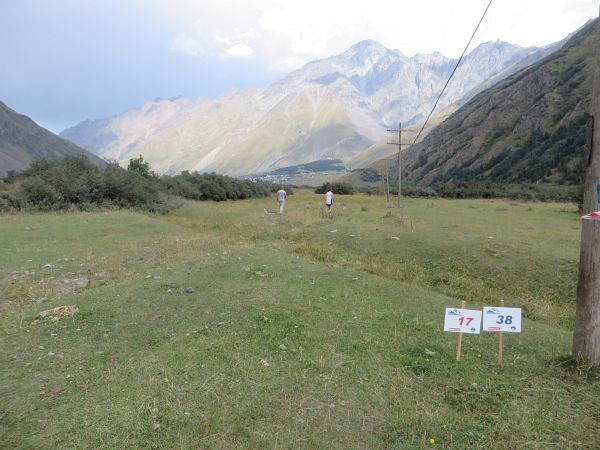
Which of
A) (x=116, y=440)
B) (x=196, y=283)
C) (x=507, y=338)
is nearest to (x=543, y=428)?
(x=507, y=338)

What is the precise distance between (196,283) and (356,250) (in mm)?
10477

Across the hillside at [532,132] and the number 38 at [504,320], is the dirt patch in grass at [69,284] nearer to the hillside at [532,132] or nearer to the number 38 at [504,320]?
the number 38 at [504,320]

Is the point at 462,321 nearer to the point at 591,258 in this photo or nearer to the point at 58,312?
the point at 591,258

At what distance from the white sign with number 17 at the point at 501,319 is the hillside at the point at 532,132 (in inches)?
5572

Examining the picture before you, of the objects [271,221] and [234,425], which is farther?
[271,221]

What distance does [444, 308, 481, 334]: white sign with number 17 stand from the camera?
7961mm

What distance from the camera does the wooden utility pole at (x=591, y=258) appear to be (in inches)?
288

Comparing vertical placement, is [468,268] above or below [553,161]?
below

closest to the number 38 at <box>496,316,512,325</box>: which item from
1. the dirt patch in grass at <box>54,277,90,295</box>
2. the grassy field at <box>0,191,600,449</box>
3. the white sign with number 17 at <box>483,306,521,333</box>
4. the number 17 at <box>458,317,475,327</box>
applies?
the white sign with number 17 at <box>483,306,521,333</box>

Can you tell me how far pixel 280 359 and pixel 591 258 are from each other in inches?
226

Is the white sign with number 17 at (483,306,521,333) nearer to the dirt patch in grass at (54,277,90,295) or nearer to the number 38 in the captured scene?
the number 38

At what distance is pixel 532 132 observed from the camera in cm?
16538

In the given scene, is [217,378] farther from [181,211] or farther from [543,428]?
[181,211]

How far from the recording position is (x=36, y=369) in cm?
Answer: 798
